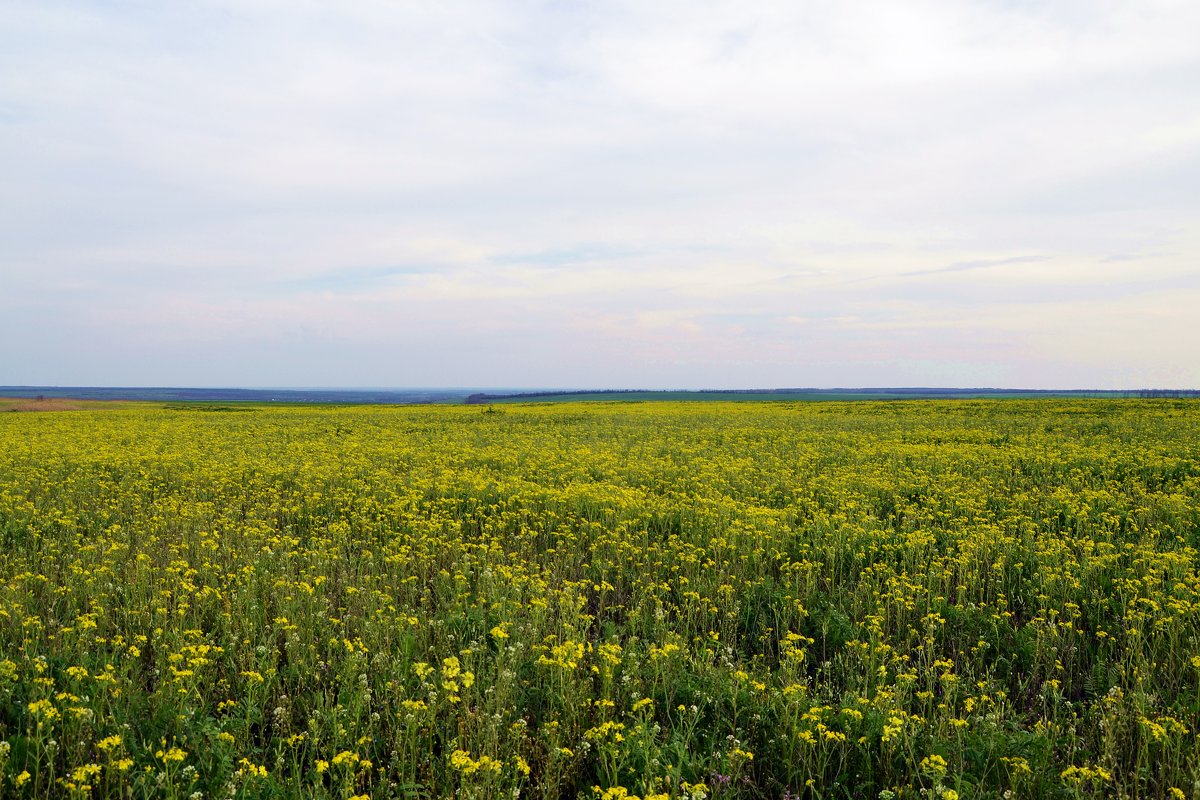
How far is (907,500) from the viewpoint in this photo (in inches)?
449

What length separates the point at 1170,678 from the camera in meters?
5.06

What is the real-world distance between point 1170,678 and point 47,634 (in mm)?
9174

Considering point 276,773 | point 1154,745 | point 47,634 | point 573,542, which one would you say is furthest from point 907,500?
point 47,634

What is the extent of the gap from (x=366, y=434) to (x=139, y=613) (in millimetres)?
21191

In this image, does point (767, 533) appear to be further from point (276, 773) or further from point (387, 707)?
point (276, 773)

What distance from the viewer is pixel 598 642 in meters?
5.75

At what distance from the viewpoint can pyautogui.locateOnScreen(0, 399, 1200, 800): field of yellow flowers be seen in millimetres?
3869

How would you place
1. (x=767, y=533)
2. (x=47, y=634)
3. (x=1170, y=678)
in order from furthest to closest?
1. (x=767, y=533)
2. (x=47, y=634)
3. (x=1170, y=678)

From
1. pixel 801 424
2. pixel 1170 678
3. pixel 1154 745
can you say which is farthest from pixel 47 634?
pixel 801 424

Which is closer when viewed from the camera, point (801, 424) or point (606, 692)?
point (606, 692)

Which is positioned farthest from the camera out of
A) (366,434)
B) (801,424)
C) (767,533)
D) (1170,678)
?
(801,424)

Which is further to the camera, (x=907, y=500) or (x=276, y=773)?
(x=907, y=500)

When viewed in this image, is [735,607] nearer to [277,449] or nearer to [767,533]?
[767,533]

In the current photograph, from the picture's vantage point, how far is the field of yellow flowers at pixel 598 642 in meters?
3.87
